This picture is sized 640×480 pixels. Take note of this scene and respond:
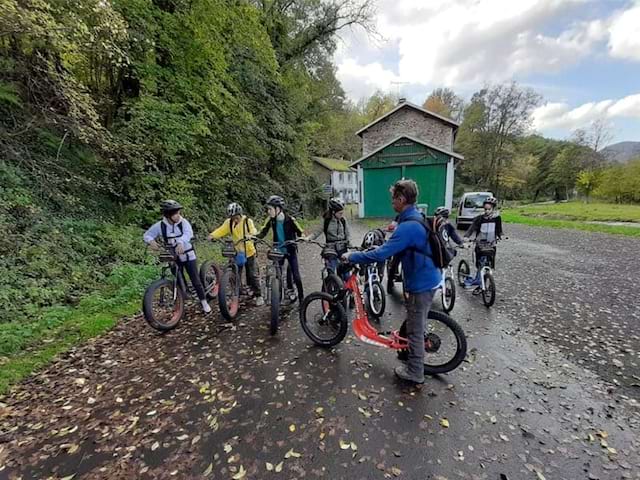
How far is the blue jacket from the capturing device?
2.94m

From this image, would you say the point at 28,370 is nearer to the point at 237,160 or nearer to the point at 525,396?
the point at 525,396

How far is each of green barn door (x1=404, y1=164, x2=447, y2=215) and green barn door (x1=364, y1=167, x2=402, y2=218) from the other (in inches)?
43.5

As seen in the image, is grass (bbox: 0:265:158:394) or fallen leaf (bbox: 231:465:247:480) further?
grass (bbox: 0:265:158:394)

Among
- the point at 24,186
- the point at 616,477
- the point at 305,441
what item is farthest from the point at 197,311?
the point at 616,477

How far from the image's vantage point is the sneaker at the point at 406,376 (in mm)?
3312

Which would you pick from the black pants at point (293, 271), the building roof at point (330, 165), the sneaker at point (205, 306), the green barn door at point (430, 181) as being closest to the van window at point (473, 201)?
the green barn door at point (430, 181)

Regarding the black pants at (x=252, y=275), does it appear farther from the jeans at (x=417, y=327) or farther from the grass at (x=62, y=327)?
the jeans at (x=417, y=327)

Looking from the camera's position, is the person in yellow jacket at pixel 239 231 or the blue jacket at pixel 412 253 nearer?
the blue jacket at pixel 412 253

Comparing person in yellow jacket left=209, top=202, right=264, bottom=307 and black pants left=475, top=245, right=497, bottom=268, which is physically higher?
person in yellow jacket left=209, top=202, right=264, bottom=307

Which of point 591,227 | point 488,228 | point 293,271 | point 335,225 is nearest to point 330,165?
point 591,227

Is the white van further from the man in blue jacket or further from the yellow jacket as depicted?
the man in blue jacket

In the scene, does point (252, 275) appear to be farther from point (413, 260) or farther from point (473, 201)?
point (473, 201)

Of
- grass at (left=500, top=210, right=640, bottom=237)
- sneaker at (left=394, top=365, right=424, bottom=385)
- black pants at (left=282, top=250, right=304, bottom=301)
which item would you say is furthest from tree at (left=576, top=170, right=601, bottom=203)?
sneaker at (left=394, top=365, right=424, bottom=385)

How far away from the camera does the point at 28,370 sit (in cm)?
360
